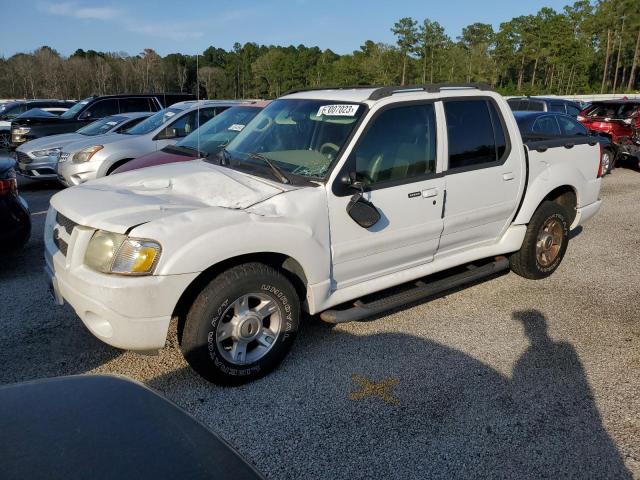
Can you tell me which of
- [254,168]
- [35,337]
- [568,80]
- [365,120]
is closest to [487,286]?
[365,120]

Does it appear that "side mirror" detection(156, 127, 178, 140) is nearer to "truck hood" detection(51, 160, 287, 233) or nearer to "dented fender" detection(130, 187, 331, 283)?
"truck hood" detection(51, 160, 287, 233)

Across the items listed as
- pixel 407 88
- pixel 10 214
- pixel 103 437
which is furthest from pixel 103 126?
pixel 103 437

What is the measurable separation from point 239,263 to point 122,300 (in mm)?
745

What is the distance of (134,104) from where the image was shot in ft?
45.2

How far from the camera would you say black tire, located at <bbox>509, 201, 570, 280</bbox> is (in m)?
5.18

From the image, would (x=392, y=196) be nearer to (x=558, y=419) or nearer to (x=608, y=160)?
(x=558, y=419)

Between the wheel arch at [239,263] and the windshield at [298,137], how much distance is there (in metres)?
0.65

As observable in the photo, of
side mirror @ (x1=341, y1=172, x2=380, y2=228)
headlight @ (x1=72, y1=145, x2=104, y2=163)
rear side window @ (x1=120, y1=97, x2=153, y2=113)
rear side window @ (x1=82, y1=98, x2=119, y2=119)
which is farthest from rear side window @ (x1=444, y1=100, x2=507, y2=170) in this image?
rear side window @ (x1=82, y1=98, x2=119, y2=119)

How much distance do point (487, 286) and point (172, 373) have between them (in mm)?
3279

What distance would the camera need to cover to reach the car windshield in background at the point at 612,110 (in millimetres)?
14500

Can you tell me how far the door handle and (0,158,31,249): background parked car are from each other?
13.3 ft

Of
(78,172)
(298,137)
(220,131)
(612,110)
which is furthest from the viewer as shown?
(612,110)

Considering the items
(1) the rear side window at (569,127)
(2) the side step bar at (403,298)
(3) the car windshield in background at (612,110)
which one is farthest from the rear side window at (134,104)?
(3) the car windshield in background at (612,110)

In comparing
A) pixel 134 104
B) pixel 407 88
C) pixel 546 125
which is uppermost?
pixel 407 88
